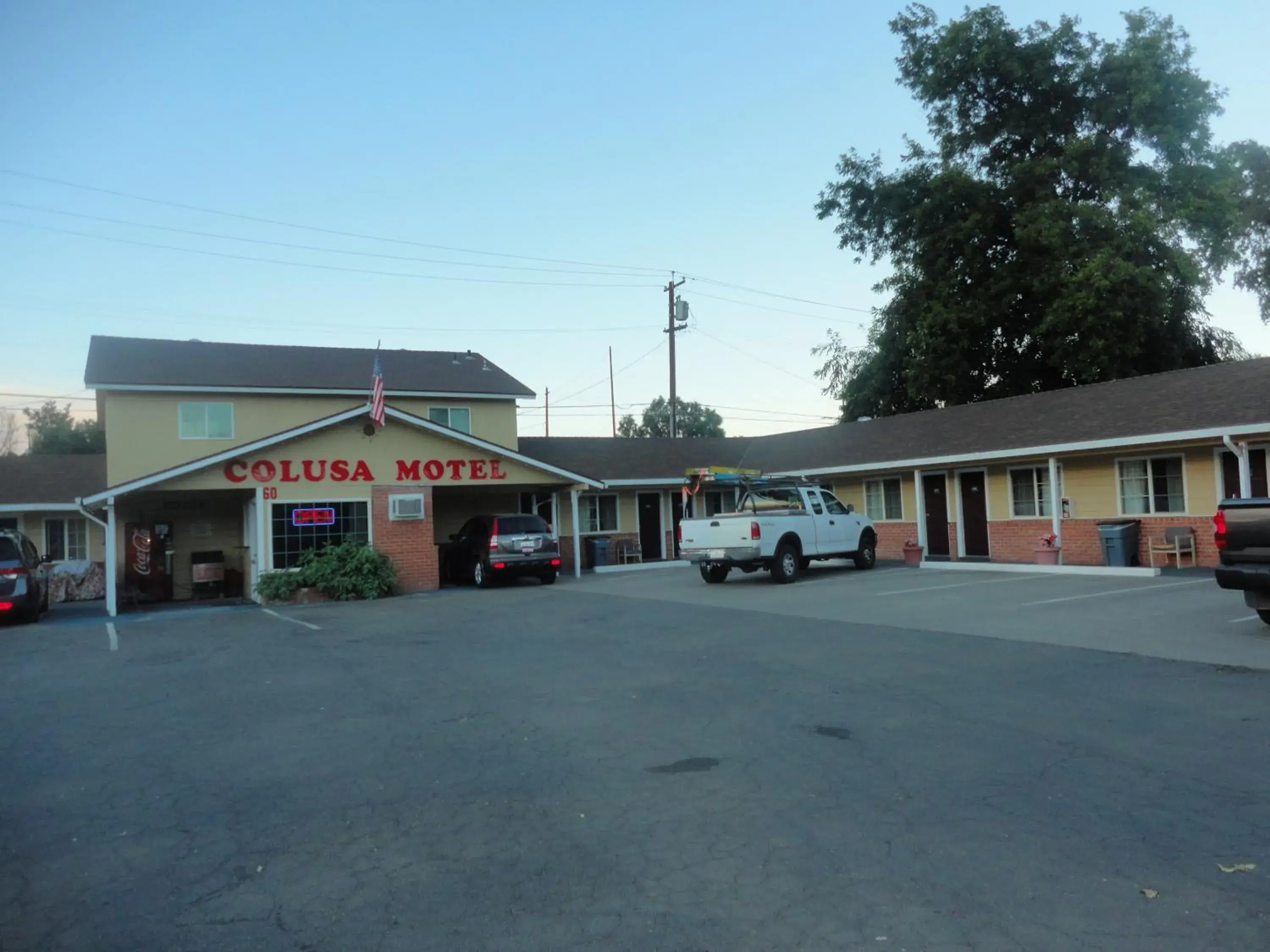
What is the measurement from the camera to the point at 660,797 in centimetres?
573

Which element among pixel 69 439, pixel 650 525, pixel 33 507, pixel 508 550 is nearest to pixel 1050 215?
pixel 650 525

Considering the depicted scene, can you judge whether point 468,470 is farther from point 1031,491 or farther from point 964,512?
point 1031,491

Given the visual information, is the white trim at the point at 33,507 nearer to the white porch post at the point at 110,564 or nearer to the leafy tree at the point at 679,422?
the white porch post at the point at 110,564

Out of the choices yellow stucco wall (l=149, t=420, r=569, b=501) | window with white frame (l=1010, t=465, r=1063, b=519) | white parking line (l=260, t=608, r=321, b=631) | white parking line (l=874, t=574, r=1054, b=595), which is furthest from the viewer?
window with white frame (l=1010, t=465, r=1063, b=519)

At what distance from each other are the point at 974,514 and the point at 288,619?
16.2 metres

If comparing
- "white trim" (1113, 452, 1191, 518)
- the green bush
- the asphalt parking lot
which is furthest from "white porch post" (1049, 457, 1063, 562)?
the green bush

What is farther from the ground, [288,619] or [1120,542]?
[1120,542]

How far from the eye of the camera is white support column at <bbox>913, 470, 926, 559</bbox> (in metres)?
24.0

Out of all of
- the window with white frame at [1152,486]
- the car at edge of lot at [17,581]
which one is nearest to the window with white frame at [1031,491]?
the window with white frame at [1152,486]

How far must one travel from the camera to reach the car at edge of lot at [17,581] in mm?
16969

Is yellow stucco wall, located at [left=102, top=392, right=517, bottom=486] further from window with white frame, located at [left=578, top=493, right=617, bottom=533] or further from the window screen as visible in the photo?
window with white frame, located at [left=578, top=493, right=617, bottom=533]

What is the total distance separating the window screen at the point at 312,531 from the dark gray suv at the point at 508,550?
8.16 ft

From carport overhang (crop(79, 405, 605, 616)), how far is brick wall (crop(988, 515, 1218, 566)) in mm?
9825

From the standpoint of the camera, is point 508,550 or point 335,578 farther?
point 508,550
